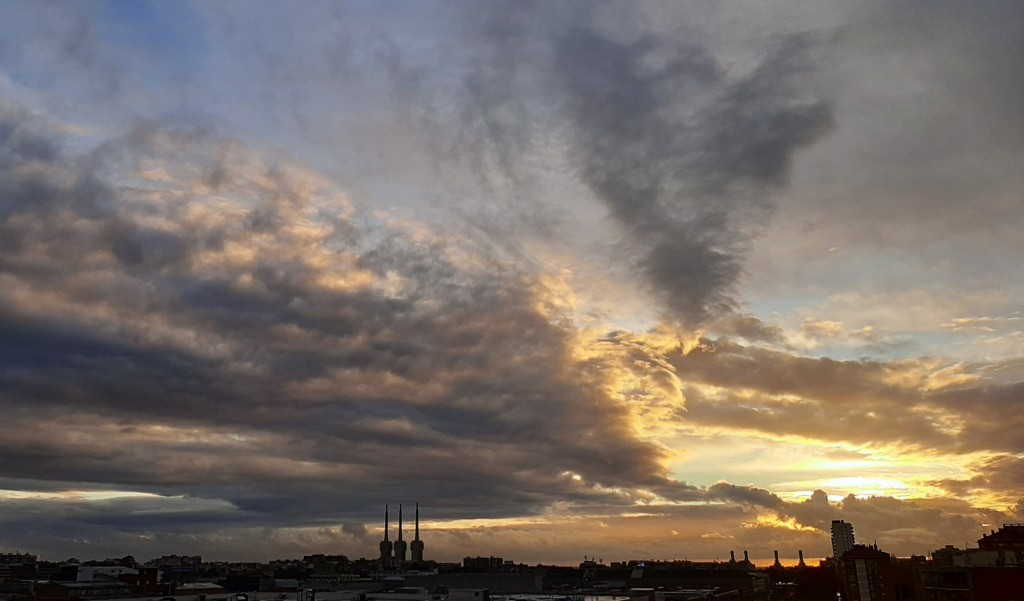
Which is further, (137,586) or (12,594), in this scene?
(137,586)

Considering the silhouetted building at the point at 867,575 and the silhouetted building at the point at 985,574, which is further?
the silhouetted building at the point at 867,575

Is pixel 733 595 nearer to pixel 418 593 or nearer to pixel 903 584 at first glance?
pixel 903 584

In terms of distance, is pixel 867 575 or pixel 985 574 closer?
pixel 985 574

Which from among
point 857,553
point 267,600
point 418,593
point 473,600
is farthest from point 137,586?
point 857,553

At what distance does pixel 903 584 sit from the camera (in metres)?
177

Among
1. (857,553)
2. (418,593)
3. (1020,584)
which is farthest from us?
(857,553)

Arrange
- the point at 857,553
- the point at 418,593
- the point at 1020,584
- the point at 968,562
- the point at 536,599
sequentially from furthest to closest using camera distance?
the point at 857,553 → the point at 418,593 → the point at 536,599 → the point at 968,562 → the point at 1020,584

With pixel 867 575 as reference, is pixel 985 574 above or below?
above

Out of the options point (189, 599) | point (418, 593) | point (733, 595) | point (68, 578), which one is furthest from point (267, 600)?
point (733, 595)

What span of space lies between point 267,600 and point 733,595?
121816 millimetres

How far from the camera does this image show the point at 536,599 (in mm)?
142875

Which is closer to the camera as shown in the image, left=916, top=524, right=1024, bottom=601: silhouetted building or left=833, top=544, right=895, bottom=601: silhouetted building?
left=916, top=524, right=1024, bottom=601: silhouetted building

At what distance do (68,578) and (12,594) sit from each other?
5300 cm

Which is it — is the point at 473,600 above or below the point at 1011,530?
below
